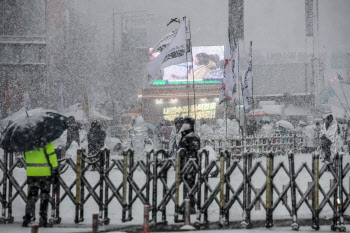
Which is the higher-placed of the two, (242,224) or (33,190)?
(33,190)

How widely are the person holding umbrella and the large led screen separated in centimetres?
5218

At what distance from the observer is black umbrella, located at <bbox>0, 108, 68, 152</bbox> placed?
7.38 m

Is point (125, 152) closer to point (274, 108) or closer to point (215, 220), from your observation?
point (215, 220)

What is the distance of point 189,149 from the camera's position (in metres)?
8.89

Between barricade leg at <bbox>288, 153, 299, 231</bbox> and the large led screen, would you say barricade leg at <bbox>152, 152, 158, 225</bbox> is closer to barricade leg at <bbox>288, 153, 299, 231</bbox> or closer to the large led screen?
barricade leg at <bbox>288, 153, 299, 231</bbox>

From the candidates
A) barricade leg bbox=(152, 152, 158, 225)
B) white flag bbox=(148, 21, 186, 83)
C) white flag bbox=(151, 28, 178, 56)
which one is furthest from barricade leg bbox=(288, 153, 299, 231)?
white flag bbox=(151, 28, 178, 56)

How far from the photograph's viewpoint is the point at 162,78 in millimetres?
60312

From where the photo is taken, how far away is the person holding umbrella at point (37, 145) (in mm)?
7406

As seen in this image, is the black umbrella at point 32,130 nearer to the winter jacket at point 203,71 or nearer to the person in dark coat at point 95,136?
the person in dark coat at point 95,136

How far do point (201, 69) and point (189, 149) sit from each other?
170 feet

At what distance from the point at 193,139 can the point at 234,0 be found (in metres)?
40.5

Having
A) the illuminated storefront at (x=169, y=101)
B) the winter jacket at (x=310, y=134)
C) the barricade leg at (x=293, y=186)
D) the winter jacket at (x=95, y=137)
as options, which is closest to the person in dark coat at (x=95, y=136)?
the winter jacket at (x=95, y=137)

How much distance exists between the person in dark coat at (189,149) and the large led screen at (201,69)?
5070 centimetres

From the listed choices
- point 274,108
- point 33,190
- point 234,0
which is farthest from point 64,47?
point 33,190
